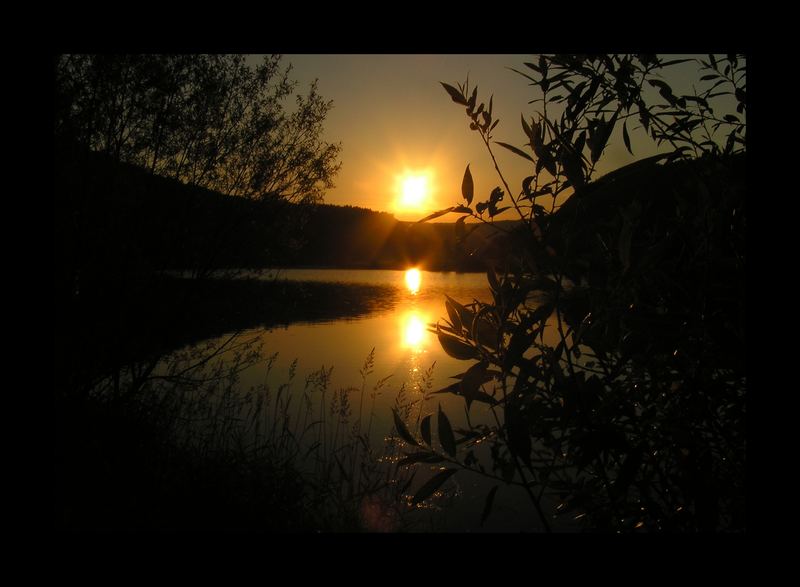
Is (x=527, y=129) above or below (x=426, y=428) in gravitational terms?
above

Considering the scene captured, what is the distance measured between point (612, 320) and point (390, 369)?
7419 mm

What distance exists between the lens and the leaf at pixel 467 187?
1.23m

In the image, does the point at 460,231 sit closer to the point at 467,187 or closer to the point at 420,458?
the point at 467,187

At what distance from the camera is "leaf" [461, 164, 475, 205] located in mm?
1232

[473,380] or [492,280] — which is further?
[492,280]

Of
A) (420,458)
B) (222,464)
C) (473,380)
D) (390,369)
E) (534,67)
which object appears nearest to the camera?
(473,380)

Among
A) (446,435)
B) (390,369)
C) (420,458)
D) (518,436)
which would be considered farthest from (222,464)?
(390,369)

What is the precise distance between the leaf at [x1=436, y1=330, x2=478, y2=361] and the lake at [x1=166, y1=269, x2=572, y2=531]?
0.06 metres

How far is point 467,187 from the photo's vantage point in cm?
125

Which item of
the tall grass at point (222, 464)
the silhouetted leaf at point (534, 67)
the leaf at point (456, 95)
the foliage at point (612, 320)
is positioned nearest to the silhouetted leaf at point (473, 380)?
the foliage at point (612, 320)

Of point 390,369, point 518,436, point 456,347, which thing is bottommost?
point 390,369

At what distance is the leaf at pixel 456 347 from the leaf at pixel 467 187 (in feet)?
1.13

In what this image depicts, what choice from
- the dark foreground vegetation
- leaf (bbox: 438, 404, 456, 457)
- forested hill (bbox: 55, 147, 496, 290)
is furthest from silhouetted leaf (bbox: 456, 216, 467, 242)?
forested hill (bbox: 55, 147, 496, 290)

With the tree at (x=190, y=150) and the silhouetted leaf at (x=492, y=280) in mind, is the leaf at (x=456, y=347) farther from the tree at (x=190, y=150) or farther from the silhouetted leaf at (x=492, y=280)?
the tree at (x=190, y=150)
